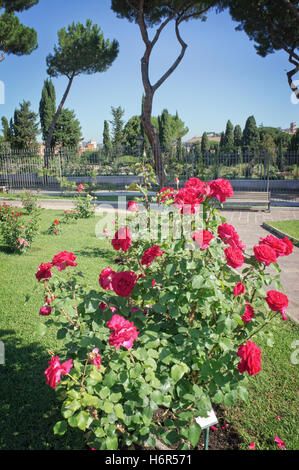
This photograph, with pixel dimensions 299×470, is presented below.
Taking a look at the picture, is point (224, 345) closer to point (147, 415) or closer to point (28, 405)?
point (147, 415)

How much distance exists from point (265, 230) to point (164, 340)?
20.5 ft

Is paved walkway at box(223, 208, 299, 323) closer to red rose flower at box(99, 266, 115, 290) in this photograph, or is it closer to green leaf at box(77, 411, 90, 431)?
red rose flower at box(99, 266, 115, 290)

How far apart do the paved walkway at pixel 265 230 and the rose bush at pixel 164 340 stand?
0.25m

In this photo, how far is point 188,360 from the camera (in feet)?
4.37

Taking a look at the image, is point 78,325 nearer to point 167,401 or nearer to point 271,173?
point 167,401

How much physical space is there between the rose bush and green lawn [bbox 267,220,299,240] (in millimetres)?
5482

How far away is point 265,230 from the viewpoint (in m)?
7.04

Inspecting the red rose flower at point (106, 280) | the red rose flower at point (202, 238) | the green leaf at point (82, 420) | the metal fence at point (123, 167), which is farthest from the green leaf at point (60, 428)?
the metal fence at point (123, 167)

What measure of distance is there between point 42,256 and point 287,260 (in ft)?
13.0

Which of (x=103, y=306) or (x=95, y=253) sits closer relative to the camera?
(x=103, y=306)

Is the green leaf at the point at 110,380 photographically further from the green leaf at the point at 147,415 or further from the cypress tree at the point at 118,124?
the cypress tree at the point at 118,124

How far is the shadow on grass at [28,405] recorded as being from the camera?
5.81 ft

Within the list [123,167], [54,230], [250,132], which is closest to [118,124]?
[250,132]
